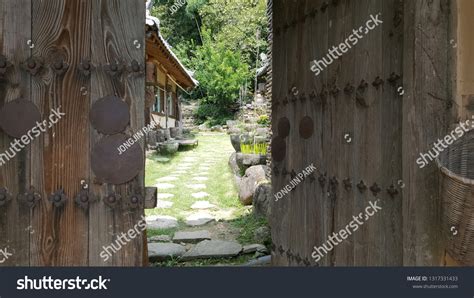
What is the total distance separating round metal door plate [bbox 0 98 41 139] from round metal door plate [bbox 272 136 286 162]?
5.24ft

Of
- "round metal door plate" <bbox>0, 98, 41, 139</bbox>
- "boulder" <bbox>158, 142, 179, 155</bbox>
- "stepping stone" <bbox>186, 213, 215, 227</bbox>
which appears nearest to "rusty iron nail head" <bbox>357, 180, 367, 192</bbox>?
"round metal door plate" <bbox>0, 98, 41, 139</bbox>

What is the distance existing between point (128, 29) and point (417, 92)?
126 centimetres

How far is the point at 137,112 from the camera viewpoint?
1.76 meters

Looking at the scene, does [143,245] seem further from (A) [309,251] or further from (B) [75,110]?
(A) [309,251]

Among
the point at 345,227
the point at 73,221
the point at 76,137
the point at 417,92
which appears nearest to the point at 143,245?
the point at 73,221

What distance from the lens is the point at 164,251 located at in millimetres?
A: 4434

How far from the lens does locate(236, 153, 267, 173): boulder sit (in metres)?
8.49

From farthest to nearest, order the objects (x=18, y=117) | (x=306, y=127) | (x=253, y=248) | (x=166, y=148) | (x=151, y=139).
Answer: (x=151, y=139) → (x=166, y=148) → (x=253, y=248) → (x=306, y=127) → (x=18, y=117)

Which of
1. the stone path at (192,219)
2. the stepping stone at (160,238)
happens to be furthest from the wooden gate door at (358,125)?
the stepping stone at (160,238)

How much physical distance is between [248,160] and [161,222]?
318 cm

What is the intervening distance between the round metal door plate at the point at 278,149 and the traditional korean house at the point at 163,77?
5649mm

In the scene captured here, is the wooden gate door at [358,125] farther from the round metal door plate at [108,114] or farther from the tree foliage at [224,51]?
the tree foliage at [224,51]

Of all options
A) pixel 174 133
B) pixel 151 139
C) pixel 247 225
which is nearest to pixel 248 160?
pixel 247 225

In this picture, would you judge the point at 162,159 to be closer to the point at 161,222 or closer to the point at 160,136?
the point at 160,136
